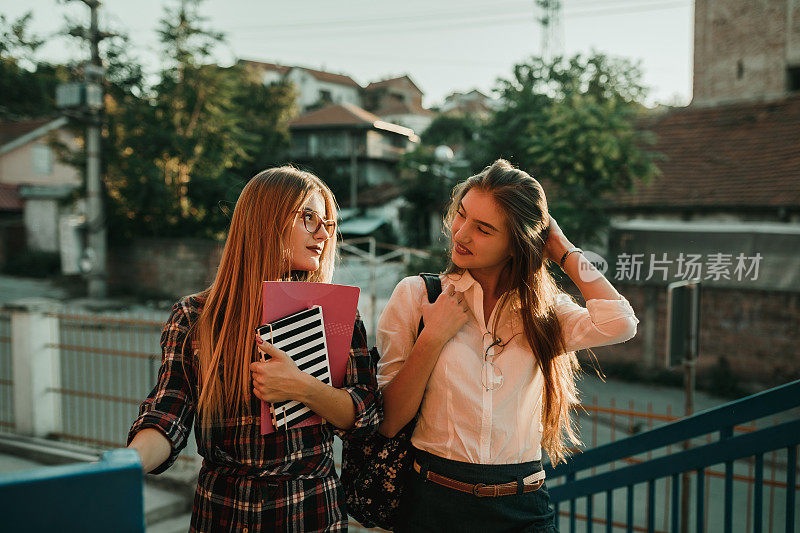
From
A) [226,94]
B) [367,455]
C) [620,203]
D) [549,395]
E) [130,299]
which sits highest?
[226,94]

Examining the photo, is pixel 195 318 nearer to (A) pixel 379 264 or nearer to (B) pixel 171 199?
(A) pixel 379 264

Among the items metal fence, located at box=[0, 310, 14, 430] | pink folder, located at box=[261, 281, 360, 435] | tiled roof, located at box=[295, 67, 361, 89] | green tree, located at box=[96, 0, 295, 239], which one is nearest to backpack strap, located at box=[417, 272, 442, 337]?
pink folder, located at box=[261, 281, 360, 435]

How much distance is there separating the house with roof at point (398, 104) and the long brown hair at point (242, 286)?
456 inches

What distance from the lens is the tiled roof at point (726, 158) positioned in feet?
11.5

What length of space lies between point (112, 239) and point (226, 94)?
4.89 metres

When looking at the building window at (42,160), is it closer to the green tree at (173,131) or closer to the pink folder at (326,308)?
the green tree at (173,131)

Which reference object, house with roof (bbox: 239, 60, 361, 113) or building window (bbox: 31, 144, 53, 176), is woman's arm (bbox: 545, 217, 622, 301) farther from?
house with roof (bbox: 239, 60, 361, 113)

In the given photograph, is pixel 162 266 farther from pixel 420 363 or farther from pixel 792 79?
pixel 420 363

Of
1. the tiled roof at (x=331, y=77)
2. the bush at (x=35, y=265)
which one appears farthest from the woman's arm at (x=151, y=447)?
the tiled roof at (x=331, y=77)

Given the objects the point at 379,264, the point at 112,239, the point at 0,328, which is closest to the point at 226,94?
the point at 112,239

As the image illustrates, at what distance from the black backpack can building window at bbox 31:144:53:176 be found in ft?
73.0

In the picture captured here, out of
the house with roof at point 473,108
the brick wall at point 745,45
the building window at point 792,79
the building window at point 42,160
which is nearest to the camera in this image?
the brick wall at point 745,45

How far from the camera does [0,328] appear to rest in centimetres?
538
